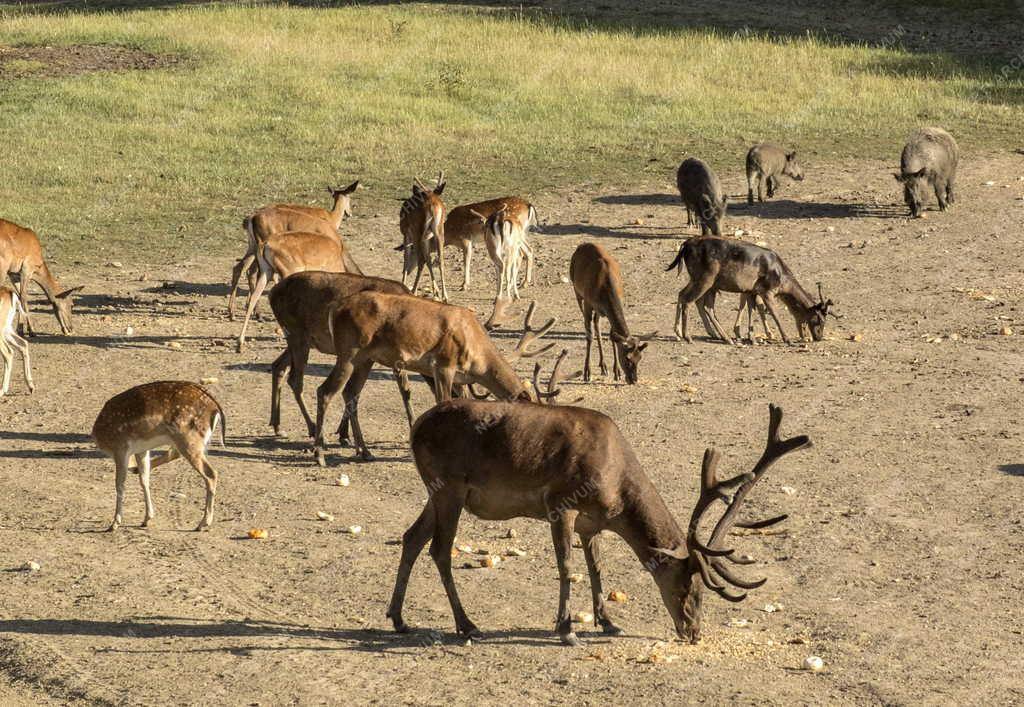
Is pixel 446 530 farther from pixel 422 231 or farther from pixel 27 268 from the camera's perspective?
pixel 422 231

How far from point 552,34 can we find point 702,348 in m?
19.3

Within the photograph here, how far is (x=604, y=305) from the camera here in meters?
17.0

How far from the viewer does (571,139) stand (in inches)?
1112

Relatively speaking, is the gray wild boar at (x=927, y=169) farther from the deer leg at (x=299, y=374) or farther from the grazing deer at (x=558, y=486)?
the grazing deer at (x=558, y=486)

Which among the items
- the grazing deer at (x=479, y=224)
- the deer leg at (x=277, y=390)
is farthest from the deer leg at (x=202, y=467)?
the grazing deer at (x=479, y=224)

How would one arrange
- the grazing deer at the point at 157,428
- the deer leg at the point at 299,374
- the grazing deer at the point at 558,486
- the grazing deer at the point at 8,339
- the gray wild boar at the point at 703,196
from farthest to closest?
the gray wild boar at the point at 703,196 < the grazing deer at the point at 8,339 < the deer leg at the point at 299,374 < the grazing deer at the point at 157,428 < the grazing deer at the point at 558,486

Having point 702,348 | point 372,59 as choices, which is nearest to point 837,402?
Answer: point 702,348

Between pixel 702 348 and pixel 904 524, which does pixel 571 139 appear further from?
pixel 904 524

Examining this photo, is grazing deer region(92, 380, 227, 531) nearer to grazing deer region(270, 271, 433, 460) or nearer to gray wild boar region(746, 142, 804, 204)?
grazing deer region(270, 271, 433, 460)

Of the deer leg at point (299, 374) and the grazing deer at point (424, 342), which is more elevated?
the grazing deer at point (424, 342)

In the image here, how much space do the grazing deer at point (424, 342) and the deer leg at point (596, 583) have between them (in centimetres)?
330

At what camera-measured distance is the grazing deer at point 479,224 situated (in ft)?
66.5

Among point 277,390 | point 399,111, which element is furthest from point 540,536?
point 399,111

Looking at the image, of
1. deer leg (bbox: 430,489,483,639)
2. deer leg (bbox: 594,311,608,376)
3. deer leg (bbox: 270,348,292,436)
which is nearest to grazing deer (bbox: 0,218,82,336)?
deer leg (bbox: 270,348,292,436)
